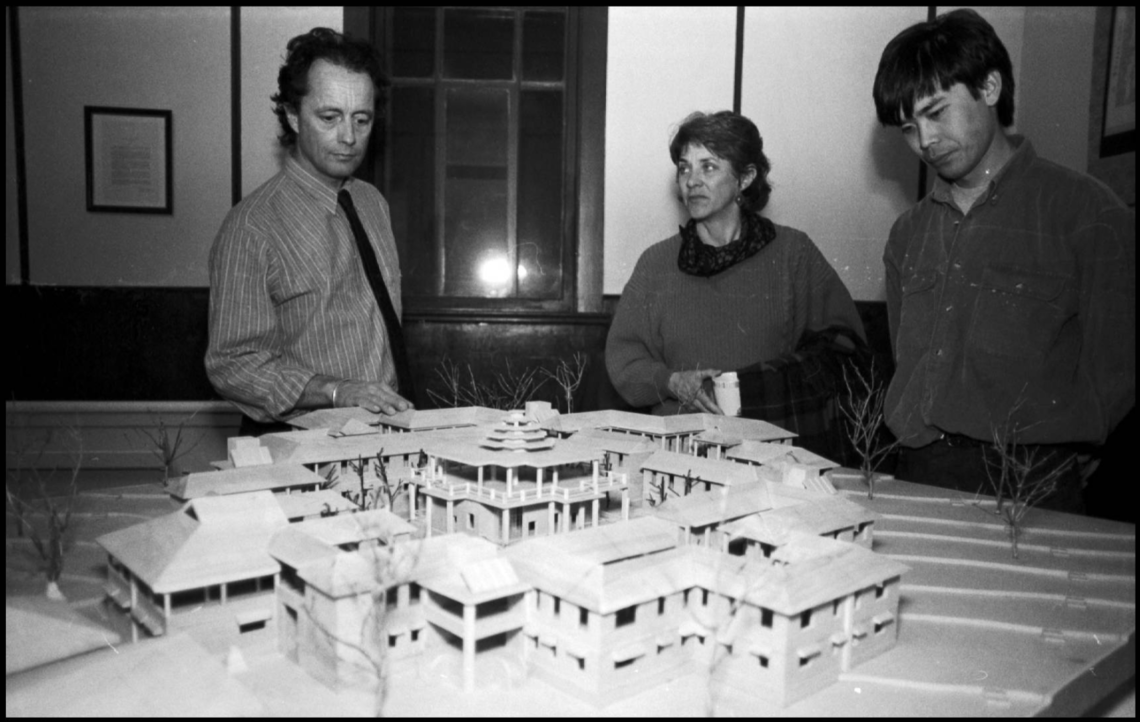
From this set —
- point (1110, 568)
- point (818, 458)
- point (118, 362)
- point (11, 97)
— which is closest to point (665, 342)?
point (818, 458)

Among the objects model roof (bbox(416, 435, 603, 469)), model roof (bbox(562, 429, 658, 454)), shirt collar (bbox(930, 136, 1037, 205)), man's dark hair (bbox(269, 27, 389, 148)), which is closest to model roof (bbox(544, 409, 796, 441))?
model roof (bbox(562, 429, 658, 454))

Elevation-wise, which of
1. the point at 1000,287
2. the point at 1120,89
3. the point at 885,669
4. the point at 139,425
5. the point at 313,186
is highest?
the point at 1120,89

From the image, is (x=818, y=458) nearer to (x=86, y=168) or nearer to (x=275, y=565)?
(x=275, y=565)

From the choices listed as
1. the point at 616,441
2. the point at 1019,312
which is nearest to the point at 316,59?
the point at 616,441

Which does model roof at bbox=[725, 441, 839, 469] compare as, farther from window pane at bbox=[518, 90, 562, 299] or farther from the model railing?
window pane at bbox=[518, 90, 562, 299]

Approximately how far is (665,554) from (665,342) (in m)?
1.82

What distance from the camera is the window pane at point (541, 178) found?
431 centimetres

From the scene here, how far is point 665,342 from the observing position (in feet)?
9.80

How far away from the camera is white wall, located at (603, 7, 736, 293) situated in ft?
13.6

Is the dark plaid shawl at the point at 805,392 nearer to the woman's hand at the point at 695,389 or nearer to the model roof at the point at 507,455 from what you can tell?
the woman's hand at the point at 695,389

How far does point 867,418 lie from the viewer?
8.52 feet

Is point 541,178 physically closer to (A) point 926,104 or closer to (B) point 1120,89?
(A) point 926,104

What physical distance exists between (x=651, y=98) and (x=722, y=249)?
156 cm

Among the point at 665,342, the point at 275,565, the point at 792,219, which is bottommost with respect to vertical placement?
the point at 275,565
